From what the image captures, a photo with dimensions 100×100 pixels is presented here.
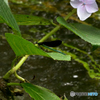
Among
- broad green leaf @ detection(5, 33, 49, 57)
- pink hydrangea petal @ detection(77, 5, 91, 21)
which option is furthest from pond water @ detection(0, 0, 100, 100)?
pink hydrangea petal @ detection(77, 5, 91, 21)

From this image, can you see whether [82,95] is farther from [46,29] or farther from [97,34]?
[46,29]

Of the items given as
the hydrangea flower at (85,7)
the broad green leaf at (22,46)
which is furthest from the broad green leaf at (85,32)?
the broad green leaf at (22,46)

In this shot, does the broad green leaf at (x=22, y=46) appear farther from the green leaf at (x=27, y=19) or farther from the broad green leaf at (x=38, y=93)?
the green leaf at (x=27, y=19)

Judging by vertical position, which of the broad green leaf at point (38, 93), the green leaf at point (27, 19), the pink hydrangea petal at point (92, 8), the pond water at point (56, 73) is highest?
the pink hydrangea petal at point (92, 8)

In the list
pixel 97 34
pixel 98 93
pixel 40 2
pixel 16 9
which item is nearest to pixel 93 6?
pixel 97 34

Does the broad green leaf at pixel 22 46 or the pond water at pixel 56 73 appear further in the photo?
the pond water at pixel 56 73

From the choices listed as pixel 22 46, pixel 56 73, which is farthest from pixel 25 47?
pixel 56 73

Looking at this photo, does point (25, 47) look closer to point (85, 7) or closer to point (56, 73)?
point (85, 7)
